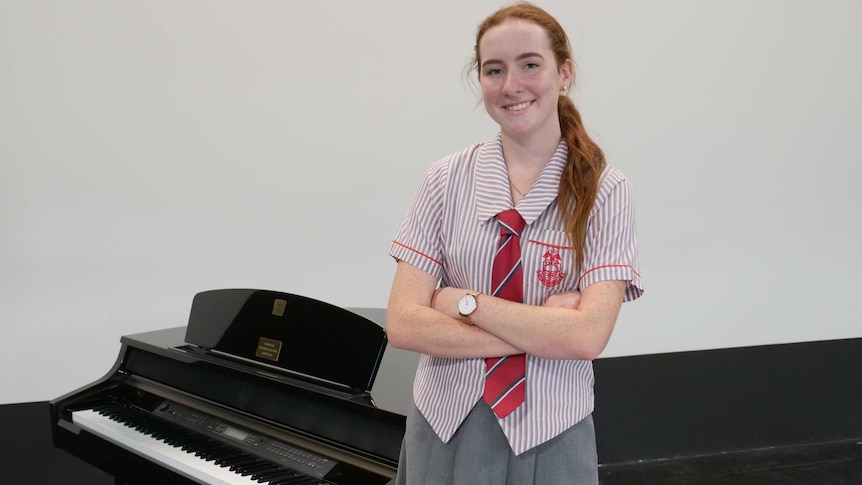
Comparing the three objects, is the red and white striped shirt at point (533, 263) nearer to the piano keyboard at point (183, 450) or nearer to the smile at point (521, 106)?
the smile at point (521, 106)

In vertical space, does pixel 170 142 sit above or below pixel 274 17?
below

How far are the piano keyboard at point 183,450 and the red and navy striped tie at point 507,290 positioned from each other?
2.33 feet

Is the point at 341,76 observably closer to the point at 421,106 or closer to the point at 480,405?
the point at 421,106

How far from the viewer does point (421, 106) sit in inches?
161

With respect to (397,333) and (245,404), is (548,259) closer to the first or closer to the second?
(397,333)

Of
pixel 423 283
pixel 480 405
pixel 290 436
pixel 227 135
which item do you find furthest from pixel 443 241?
pixel 227 135

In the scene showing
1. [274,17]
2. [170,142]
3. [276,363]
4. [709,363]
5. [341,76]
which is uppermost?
[274,17]

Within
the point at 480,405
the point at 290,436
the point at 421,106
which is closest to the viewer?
the point at 480,405

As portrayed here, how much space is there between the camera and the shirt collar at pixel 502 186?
1.35m

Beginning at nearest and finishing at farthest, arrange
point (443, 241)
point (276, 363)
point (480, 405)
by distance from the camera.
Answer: point (480, 405)
point (443, 241)
point (276, 363)

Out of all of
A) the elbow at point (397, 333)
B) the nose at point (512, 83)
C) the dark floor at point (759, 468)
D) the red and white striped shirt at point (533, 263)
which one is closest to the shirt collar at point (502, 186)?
the red and white striped shirt at point (533, 263)

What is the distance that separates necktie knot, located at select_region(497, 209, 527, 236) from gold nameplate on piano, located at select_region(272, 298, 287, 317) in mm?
1001

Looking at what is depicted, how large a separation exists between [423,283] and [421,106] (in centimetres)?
274

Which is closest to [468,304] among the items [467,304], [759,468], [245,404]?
[467,304]
